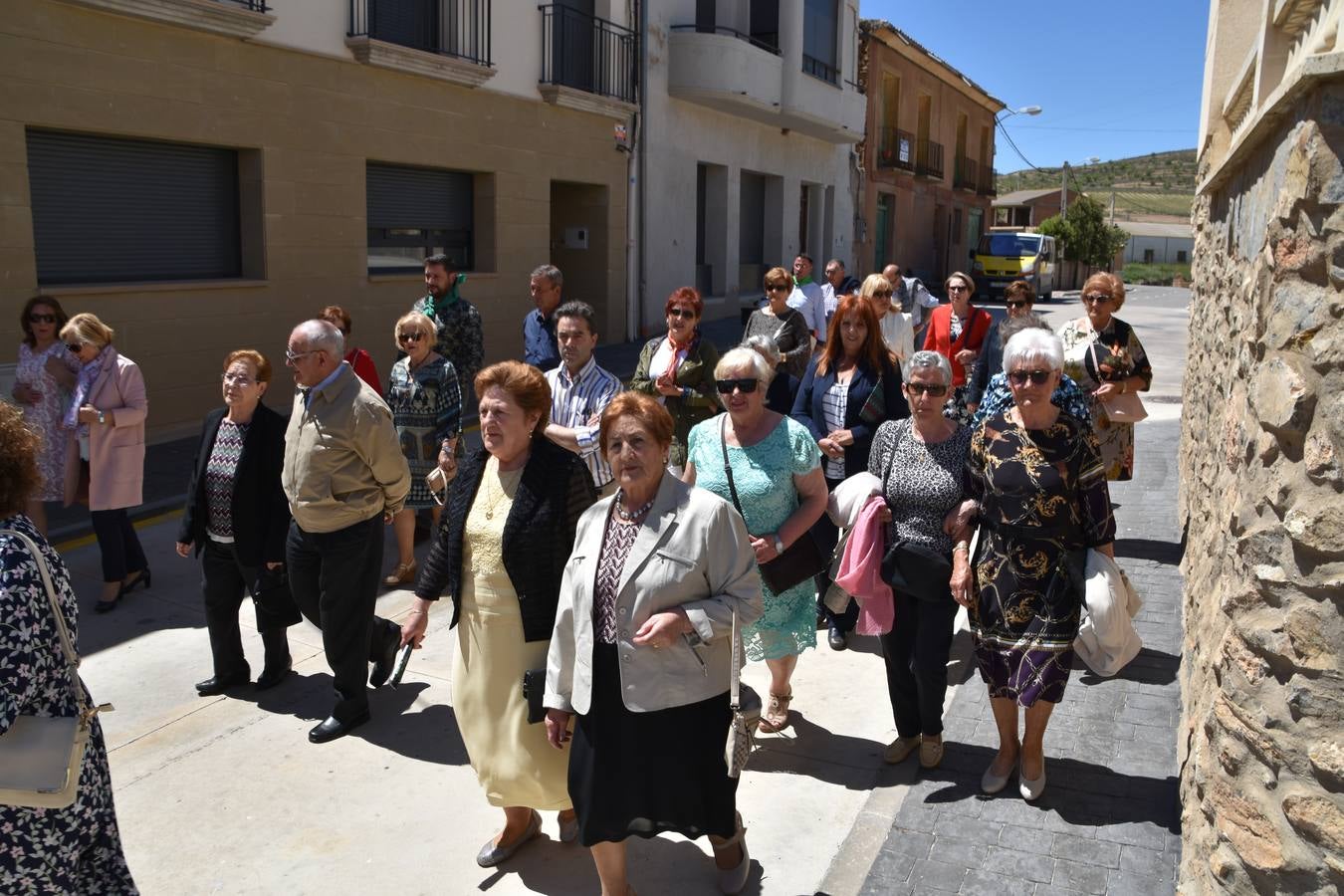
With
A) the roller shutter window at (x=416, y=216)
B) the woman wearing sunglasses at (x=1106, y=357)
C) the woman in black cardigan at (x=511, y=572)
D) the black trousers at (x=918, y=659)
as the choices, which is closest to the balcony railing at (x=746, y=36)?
the roller shutter window at (x=416, y=216)

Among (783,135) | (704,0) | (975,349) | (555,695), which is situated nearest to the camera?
(555,695)

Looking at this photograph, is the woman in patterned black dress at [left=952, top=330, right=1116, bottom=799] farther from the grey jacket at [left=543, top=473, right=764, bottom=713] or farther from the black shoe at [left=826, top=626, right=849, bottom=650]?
the black shoe at [left=826, top=626, right=849, bottom=650]

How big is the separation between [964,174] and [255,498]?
39765 mm

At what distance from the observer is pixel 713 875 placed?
12.8 ft

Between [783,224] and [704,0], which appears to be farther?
[783,224]

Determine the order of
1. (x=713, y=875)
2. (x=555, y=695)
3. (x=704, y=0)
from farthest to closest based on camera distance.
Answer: (x=704, y=0) < (x=713, y=875) < (x=555, y=695)

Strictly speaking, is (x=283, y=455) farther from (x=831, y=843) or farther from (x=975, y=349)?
(x=975, y=349)

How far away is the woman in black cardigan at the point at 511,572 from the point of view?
374 centimetres

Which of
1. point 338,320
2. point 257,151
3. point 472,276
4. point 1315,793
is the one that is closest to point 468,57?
point 472,276

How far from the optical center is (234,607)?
5336 millimetres

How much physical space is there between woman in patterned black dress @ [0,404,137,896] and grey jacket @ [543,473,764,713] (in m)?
1.30

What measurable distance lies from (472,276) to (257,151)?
12.7ft

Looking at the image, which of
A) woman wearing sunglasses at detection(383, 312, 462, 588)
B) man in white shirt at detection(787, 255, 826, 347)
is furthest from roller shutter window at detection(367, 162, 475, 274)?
woman wearing sunglasses at detection(383, 312, 462, 588)

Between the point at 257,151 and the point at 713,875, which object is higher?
the point at 257,151
